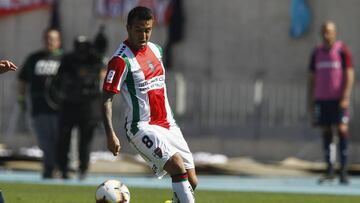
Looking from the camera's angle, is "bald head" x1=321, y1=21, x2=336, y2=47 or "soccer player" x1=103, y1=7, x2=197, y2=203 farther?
"bald head" x1=321, y1=21, x2=336, y2=47

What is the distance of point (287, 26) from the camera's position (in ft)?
84.3

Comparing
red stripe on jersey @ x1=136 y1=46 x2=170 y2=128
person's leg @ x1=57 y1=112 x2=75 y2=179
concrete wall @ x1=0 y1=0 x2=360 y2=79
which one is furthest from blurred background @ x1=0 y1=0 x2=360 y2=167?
red stripe on jersey @ x1=136 y1=46 x2=170 y2=128

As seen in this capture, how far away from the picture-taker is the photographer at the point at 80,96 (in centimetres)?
2144

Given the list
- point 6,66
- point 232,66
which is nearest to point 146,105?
point 6,66

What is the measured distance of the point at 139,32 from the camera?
1250cm

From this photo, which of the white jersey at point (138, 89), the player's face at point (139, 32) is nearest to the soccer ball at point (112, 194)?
the white jersey at point (138, 89)

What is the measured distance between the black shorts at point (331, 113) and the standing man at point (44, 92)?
4270 mm

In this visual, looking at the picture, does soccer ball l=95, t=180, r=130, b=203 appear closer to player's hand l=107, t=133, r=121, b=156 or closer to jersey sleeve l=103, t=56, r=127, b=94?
player's hand l=107, t=133, r=121, b=156

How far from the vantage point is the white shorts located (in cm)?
1248

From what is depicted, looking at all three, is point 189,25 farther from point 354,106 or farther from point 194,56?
point 354,106

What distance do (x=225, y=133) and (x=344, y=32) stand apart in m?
2.98

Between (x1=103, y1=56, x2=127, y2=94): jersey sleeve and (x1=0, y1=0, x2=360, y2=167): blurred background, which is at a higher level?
(x1=103, y1=56, x2=127, y2=94): jersey sleeve

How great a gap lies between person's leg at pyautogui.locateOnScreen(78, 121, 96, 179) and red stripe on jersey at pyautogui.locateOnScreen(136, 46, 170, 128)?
8.84 meters

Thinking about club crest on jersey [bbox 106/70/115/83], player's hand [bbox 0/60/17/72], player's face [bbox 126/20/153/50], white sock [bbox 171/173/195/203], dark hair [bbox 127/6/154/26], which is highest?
dark hair [bbox 127/6/154/26]
